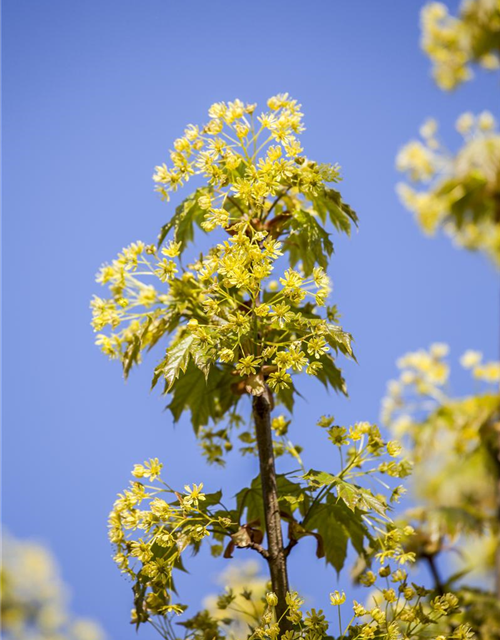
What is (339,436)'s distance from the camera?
0.98 metres

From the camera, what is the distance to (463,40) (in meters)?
3.01

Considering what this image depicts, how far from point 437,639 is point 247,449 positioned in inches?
18.3

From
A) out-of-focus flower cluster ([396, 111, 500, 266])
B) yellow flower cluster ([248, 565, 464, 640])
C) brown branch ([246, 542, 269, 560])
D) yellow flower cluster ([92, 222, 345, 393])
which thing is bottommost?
yellow flower cluster ([248, 565, 464, 640])

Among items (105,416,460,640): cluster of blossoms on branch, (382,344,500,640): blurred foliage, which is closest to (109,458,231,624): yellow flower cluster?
(105,416,460,640): cluster of blossoms on branch

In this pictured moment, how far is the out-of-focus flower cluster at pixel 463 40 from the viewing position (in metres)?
2.75

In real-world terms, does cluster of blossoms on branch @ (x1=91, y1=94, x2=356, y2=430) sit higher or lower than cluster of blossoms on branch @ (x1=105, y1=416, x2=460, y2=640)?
higher

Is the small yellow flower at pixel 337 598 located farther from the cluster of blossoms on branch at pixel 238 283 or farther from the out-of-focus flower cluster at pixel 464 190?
the out-of-focus flower cluster at pixel 464 190

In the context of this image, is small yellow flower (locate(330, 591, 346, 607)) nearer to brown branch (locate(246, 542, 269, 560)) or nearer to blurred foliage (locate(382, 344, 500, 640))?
brown branch (locate(246, 542, 269, 560))

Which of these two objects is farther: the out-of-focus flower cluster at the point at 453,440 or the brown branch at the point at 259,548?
the out-of-focus flower cluster at the point at 453,440

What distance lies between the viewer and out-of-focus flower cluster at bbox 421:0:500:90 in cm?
275

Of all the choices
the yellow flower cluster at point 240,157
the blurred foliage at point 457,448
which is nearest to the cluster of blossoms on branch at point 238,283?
the yellow flower cluster at point 240,157

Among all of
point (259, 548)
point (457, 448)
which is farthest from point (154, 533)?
point (457, 448)

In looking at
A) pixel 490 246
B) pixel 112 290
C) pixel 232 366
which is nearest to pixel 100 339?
pixel 112 290

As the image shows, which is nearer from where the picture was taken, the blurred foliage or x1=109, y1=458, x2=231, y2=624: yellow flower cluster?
x1=109, y1=458, x2=231, y2=624: yellow flower cluster
